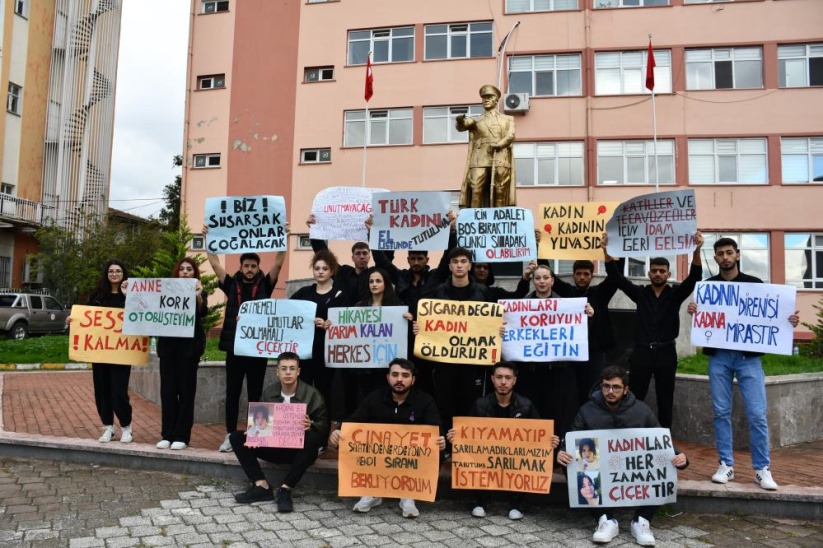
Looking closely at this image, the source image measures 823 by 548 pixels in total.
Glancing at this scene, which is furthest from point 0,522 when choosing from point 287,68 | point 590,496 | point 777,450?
point 287,68

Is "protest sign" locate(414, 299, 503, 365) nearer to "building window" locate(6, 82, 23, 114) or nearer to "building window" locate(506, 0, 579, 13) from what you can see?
"building window" locate(506, 0, 579, 13)

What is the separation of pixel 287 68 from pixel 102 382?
2101 cm

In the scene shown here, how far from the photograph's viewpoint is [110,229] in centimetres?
2803

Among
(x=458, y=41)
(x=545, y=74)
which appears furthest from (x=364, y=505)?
(x=458, y=41)

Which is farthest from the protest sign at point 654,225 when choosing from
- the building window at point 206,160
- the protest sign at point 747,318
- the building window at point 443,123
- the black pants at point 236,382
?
the building window at point 206,160

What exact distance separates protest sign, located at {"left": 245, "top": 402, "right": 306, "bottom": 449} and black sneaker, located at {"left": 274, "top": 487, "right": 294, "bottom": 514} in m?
0.39

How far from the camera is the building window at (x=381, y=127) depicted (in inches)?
953

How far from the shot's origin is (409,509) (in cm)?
498

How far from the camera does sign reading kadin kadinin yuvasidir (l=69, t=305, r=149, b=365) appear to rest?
652 centimetres

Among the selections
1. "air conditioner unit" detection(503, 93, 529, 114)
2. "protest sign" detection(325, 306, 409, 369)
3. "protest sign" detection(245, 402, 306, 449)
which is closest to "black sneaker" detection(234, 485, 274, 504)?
"protest sign" detection(245, 402, 306, 449)

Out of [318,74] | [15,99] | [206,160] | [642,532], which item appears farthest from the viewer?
[15,99]

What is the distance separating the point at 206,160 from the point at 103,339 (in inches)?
824

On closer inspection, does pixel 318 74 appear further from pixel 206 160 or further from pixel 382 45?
pixel 206 160

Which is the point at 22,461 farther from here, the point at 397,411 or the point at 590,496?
the point at 590,496
